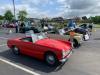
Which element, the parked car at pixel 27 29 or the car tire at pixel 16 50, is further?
the parked car at pixel 27 29

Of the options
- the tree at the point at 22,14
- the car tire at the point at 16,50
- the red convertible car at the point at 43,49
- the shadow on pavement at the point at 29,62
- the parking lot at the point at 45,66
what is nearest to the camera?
the parking lot at the point at 45,66

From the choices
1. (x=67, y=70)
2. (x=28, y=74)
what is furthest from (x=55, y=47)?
(x=28, y=74)

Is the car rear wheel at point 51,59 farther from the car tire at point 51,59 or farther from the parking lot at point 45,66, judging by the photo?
the parking lot at point 45,66

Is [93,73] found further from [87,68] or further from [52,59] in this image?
[52,59]

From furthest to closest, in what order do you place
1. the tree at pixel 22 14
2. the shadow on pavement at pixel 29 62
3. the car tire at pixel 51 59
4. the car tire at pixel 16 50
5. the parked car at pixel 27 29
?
the tree at pixel 22 14 < the parked car at pixel 27 29 < the car tire at pixel 16 50 < the car tire at pixel 51 59 < the shadow on pavement at pixel 29 62

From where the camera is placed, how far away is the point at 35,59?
379 inches

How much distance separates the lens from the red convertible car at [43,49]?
A: 27.2 feet

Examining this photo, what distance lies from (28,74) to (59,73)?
1.19 metres

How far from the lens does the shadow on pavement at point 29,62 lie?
8164mm

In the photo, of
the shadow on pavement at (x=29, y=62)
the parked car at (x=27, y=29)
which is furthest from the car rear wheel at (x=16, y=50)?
the parked car at (x=27, y=29)

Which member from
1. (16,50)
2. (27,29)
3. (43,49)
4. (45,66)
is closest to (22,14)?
(27,29)

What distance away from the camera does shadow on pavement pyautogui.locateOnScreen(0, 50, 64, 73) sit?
816 cm

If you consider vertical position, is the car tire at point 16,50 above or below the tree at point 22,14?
below

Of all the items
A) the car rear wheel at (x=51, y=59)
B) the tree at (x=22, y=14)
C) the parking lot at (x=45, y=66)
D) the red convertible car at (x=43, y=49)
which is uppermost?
the tree at (x=22, y=14)
